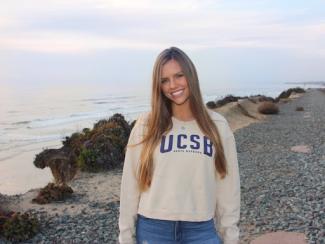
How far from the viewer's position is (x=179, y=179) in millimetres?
2783

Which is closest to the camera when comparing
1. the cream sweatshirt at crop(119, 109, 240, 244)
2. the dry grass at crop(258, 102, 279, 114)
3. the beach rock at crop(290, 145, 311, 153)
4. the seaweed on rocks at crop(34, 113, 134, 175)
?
the cream sweatshirt at crop(119, 109, 240, 244)

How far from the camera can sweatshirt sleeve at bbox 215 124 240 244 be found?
2.90 meters

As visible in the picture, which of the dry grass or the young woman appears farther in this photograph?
the dry grass

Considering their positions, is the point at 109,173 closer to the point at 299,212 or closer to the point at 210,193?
the point at 299,212

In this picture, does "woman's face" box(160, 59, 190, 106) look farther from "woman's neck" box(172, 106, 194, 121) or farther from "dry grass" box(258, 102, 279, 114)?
"dry grass" box(258, 102, 279, 114)

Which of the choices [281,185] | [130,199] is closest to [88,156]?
[281,185]

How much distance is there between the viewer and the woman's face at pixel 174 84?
283 centimetres

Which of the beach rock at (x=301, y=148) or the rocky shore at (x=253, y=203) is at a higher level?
the rocky shore at (x=253, y=203)

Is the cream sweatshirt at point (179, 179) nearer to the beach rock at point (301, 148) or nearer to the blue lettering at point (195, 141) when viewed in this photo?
the blue lettering at point (195, 141)

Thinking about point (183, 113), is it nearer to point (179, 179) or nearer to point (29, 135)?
point (179, 179)

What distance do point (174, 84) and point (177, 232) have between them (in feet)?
2.69

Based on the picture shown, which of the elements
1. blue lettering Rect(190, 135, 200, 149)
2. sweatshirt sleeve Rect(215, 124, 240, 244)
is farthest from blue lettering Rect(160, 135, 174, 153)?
sweatshirt sleeve Rect(215, 124, 240, 244)

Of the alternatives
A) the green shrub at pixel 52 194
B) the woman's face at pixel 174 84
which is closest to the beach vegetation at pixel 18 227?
the green shrub at pixel 52 194

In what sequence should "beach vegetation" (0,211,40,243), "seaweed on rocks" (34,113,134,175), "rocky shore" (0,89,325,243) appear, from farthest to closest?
"seaweed on rocks" (34,113,134,175), "rocky shore" (0,89,325,243), "beach vegetation" (0,211,40,243)
